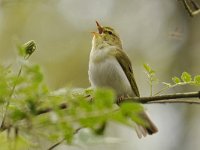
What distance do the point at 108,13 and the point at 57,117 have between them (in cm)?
956

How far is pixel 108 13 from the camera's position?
34.4 ft

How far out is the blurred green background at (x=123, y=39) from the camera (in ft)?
25.7

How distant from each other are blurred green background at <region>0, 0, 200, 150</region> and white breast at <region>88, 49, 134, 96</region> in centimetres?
352

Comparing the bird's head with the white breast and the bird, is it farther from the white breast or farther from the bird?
the white breast

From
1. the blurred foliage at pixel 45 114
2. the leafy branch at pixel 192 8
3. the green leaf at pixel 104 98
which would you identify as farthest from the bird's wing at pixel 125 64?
the green leaf at pixel 104 98

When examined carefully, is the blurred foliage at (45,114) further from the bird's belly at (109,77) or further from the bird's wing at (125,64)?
the bird's wing at (125,64)

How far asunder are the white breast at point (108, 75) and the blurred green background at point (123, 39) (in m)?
3.52

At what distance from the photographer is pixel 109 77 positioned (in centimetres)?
332

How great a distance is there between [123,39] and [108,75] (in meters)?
6.56

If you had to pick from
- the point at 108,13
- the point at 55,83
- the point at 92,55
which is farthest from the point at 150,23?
the point at 92,55

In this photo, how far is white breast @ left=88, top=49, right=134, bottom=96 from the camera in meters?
3.30

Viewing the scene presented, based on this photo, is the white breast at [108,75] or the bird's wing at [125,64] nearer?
the white breast at [108,75]

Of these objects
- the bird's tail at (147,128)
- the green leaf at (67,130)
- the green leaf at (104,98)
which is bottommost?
the green leaf at (67,130)

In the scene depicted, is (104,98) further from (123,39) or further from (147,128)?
(123,39)
